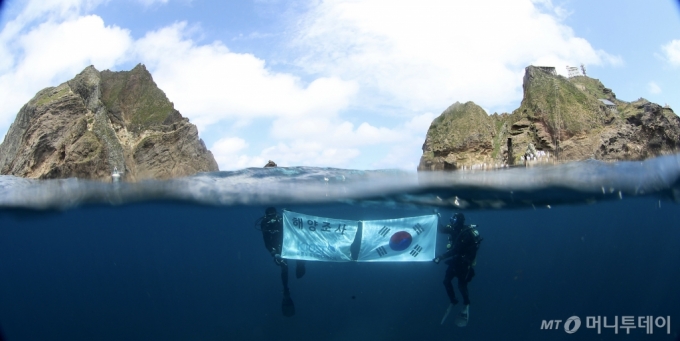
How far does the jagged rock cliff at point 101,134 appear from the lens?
106 feet

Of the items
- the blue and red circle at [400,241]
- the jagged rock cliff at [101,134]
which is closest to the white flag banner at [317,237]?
the blue and red circle at [400,241]

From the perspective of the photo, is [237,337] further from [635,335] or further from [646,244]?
[646,244]

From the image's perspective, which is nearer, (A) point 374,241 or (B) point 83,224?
(A) point 374,241

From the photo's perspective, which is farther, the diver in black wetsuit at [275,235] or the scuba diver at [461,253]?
the diver in black wetsuit at [275,235]

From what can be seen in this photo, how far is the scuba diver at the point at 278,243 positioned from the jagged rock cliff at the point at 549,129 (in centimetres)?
1292

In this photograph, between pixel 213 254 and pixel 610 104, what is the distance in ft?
84.9

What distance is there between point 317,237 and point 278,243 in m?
1.24

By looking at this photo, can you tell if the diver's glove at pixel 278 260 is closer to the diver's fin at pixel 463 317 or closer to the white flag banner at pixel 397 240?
the white flag banner at pixel 397 240

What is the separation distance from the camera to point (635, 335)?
57.3ft

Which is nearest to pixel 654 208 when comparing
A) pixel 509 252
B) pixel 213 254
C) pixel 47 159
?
pixel 509 252

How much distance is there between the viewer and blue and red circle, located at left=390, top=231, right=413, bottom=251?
1373 centimetres

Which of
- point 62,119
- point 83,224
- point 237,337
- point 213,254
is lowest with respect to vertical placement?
point 237,337

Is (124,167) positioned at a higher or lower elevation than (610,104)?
lower
